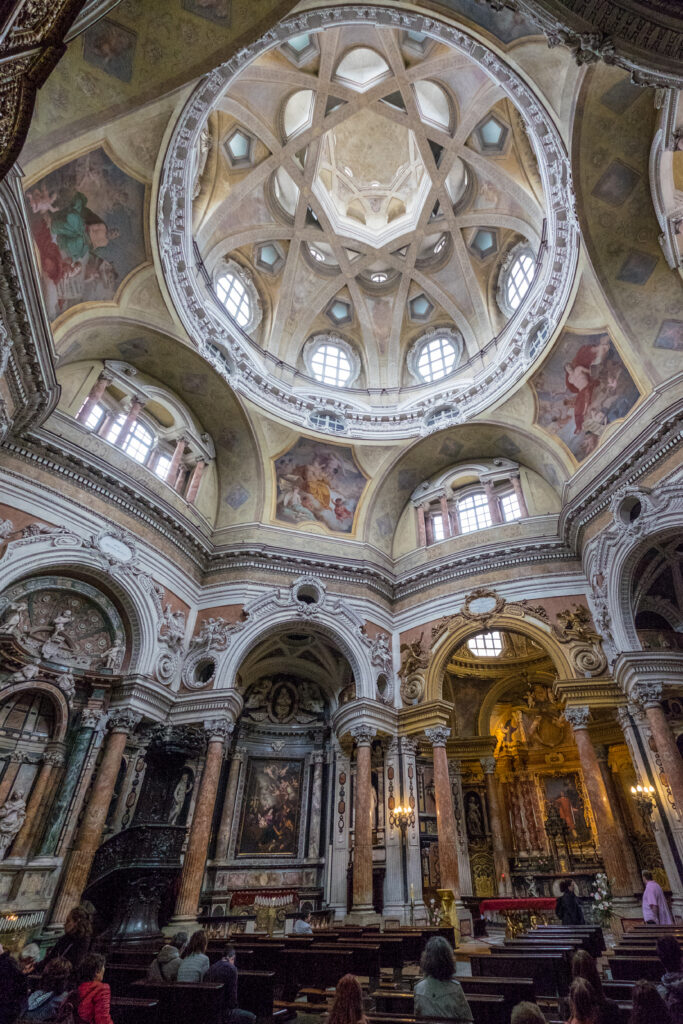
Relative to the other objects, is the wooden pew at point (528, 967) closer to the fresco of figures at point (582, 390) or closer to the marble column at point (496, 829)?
the fresco of figures at point (582, 390)

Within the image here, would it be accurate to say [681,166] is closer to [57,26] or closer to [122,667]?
[57,26]

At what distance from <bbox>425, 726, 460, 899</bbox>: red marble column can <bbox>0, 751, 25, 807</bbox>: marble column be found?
1083cm

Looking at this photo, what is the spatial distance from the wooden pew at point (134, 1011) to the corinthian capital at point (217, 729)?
1094 cm

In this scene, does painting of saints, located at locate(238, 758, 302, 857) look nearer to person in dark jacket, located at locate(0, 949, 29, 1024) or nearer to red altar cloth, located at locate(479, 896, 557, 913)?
red altar cloth, located at locate(479, 896, 557, 913)

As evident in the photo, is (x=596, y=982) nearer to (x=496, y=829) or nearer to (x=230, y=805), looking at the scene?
(x=230, y=805)

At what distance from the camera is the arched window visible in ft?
65.6

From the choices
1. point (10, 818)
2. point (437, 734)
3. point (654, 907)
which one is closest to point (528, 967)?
point (654, 907)

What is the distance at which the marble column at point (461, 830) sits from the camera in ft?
58.2

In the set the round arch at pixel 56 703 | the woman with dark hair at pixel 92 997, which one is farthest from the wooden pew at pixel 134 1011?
the round arch at pixel 56 703

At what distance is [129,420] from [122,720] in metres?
9.15

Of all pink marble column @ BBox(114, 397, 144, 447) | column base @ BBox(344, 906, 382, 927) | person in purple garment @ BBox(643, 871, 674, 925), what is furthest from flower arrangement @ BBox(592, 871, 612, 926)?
pink marble column @ BBox(114, 397, 144, 447)

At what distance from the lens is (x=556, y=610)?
16.3 metres

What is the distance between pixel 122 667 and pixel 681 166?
18.8m

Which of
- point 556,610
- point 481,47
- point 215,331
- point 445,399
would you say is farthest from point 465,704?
point 481,47
